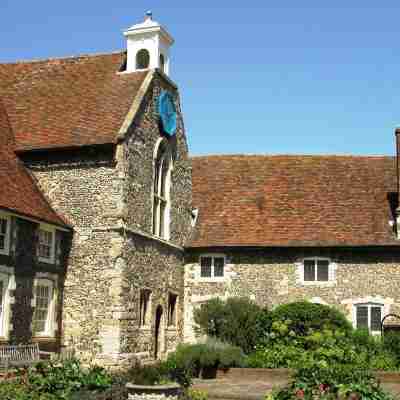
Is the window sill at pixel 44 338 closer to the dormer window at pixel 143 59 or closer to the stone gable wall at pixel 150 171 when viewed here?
the stone gable wall at pixel 150 171

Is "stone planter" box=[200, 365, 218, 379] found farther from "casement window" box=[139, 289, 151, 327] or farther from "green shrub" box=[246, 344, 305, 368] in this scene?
"casement window" box=[139, 289, 151, 327]

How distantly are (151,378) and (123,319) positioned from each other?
26.1ft

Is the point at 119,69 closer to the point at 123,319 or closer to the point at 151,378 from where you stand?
the point at 123,319

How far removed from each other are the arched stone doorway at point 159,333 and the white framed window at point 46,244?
5035 millimetres

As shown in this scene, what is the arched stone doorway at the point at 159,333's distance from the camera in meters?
24.4

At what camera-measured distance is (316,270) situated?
86.8 feet

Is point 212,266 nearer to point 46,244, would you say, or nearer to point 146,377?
point 46,244

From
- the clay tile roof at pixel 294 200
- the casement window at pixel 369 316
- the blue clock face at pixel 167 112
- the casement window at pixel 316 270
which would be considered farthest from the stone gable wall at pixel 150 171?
the casement window at pixel 369 316

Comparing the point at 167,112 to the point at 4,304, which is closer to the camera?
the point at 4,304

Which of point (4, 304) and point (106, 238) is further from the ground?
point (106, 238)

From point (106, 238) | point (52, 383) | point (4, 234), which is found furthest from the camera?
point (106, 238)

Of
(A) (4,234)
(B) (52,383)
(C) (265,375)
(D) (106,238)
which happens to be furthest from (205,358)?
(B) (52,383)

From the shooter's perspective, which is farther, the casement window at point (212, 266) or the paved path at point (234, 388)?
the casement window at point (212, 266)

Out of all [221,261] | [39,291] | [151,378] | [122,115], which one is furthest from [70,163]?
[151,378]
